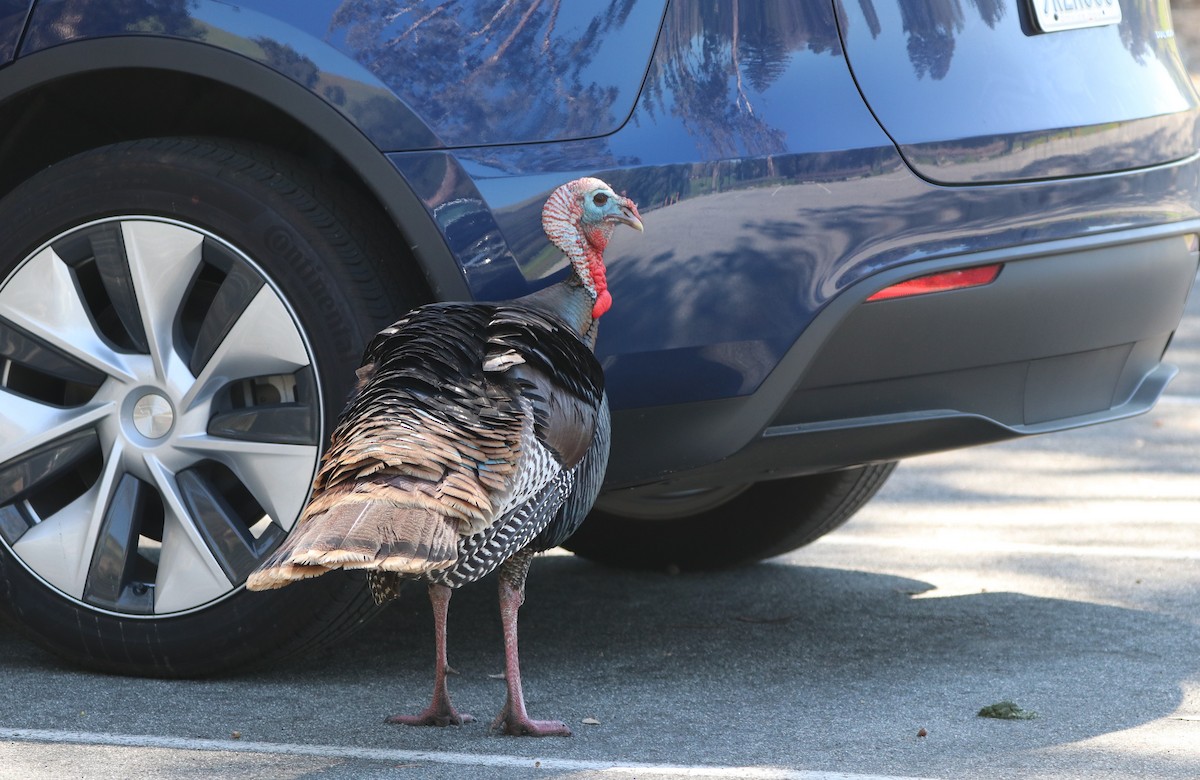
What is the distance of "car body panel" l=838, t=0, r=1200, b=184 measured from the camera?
3551mm

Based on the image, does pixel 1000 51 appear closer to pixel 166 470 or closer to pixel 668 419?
pixel 668 419

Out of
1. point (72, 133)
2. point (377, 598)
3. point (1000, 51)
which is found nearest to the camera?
point (377, 598)

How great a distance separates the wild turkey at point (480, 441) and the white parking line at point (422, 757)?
0.18 metres

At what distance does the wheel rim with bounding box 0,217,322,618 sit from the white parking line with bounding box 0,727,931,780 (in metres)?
0.42

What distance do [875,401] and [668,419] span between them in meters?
0.46

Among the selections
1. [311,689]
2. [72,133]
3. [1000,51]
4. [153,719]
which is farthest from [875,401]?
[72,133]

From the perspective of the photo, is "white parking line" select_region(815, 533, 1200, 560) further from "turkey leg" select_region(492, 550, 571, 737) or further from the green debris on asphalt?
"turkey leg" select_region(492, 550, 571, 737)

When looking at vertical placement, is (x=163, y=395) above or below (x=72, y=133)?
below

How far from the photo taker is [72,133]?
411cm

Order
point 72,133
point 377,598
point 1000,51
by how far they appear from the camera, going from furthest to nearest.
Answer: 1. point 72,133
2. point 1000,51
3. point 377,598

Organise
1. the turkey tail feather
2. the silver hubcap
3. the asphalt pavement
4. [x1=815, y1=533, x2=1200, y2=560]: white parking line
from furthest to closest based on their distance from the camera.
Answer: [x1=815, y1=533, x2=1200, y2=560]: white parking line, the silver hubcap, the asphalt pavement, the turkey tail feather

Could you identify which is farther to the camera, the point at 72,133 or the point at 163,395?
the point at 72,133

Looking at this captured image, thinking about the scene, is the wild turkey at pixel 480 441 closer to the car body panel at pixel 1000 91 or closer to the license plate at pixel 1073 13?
the car body panel at pixel 1000 91

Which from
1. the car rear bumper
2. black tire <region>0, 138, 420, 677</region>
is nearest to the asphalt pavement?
black tire <region>0, 138, 420, 677</region>
